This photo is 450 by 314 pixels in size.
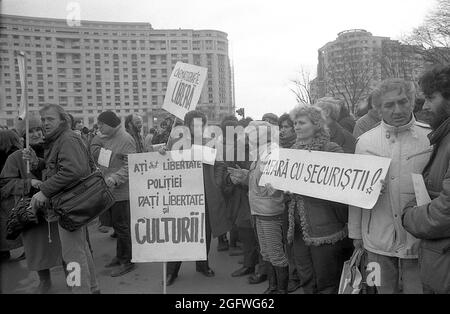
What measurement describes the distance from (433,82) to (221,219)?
2481 millimetres

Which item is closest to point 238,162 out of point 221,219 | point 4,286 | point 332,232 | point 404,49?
point 221,219

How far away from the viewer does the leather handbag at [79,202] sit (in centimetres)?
274

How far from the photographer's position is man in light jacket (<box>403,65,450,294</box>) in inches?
69.3

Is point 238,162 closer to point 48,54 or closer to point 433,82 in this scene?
point 433,82

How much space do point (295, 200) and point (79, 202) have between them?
1.82m

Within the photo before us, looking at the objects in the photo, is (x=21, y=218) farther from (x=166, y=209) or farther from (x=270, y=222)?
(x=270, y=222)

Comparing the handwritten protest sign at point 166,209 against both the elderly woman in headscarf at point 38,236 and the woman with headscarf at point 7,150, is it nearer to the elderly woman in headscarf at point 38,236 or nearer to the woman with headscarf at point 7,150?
the elderly woman in headscarf at point 38,236

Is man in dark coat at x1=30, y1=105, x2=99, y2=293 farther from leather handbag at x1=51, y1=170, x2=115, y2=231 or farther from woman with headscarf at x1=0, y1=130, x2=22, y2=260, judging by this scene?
woman with headscarf at x1=0, y1=130, x2=22, y2=260

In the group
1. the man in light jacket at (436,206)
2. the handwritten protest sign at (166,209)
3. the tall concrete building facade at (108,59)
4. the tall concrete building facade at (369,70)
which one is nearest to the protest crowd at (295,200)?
the man in light jacket at (436,206)

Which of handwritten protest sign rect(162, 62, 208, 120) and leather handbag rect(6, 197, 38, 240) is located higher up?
handwritten protest sign rect(162, 62, 208, 120)

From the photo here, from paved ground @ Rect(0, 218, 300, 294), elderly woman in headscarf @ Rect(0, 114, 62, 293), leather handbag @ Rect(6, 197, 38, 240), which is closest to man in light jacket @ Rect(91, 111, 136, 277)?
paved ground @ Rect(0, 218, 300, 294)

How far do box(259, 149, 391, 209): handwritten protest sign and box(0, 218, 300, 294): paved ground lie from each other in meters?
1.30

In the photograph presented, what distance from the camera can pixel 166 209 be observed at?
9.95ft

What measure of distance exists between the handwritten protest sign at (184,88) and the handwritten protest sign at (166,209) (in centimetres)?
65
